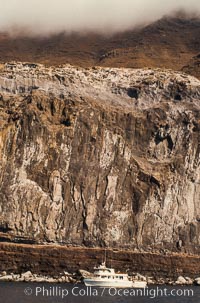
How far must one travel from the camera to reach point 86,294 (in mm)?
132250

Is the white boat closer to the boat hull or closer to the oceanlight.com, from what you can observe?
the boat hull

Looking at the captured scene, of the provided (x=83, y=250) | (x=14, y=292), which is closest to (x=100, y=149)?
(x=83, y=250)

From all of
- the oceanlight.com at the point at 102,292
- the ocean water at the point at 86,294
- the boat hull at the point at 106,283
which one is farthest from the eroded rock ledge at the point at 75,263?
the oceanlight.com at the point at 102,292

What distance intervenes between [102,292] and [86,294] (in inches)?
177

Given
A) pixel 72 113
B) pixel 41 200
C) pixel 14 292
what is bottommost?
pixel 14 292

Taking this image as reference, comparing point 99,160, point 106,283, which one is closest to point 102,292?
point 106,283

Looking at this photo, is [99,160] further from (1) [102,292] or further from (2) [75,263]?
(1) [102,292]

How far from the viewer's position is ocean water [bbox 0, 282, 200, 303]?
4902 inches

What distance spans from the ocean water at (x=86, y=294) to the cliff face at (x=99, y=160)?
11704 mm

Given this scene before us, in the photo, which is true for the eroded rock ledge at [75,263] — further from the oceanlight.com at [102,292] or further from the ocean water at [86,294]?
the oceanlight.com at [102,292]

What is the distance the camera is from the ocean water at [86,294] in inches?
4902

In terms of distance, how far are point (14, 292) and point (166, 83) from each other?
48.5 meters

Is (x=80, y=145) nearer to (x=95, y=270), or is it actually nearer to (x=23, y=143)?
(x=23, y=143)

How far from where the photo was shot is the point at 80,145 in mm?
158000
